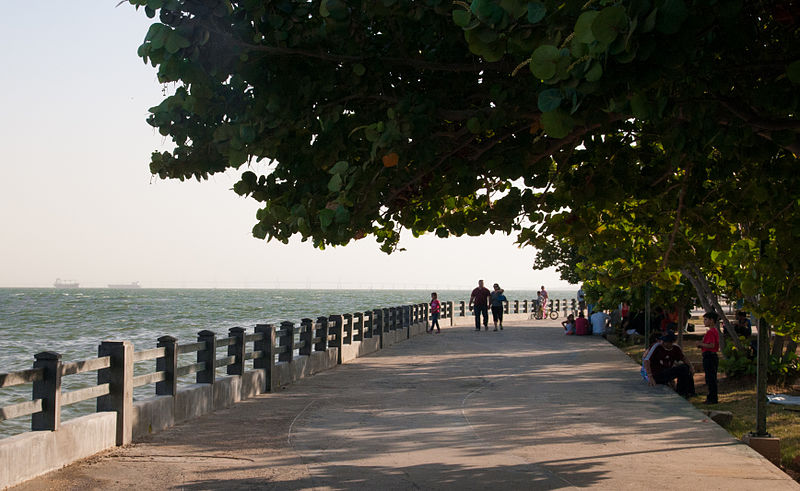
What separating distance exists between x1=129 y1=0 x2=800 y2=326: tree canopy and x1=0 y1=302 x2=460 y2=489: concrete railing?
246cm

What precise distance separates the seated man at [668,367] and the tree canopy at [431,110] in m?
5.22

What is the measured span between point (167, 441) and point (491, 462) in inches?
Answer: 155

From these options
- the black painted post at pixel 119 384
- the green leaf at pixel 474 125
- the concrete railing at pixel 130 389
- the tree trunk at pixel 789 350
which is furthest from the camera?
the tree trunk at pixel 789 350

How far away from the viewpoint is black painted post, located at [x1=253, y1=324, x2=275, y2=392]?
1528 centimetres

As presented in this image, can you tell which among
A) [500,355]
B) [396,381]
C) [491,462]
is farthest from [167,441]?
[500,355]

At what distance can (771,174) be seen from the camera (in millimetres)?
9391

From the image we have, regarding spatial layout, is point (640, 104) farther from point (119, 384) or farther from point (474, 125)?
point (119, 384)

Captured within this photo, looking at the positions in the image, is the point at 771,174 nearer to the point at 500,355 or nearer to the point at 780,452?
the point at 780,452

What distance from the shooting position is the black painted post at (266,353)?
1528cm

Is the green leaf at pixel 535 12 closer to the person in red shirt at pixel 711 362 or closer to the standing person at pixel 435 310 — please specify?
the person in red shirt at pixel 711 362

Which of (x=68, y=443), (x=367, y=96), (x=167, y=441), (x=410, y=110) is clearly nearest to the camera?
(x=410, y=110)

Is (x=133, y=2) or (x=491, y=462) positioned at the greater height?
(x=133, y=2)

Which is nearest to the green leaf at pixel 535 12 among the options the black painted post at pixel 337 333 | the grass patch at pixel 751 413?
the grass patch at pixel 751 413

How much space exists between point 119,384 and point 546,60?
Answer: 7.35 metres
